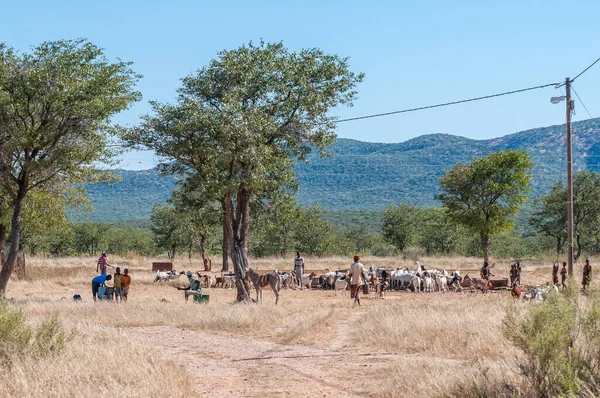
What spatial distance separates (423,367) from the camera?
1102cm

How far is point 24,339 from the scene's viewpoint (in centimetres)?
1212

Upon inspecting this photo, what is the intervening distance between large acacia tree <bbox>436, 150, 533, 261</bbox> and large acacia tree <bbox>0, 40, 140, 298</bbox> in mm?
30426

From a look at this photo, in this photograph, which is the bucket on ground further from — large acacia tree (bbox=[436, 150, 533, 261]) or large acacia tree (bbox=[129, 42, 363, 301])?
large acacia tree (bbox=[436, 150, 533, 261])

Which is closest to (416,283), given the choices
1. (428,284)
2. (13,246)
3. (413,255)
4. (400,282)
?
(428,284)

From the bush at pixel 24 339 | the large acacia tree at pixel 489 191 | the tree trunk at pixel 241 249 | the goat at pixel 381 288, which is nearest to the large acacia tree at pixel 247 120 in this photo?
the tree trunk at pixel 241 249

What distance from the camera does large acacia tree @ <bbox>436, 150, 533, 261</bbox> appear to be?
4938 centimetres

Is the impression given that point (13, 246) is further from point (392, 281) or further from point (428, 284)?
point (428, 284)

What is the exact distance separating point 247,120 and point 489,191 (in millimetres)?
29553

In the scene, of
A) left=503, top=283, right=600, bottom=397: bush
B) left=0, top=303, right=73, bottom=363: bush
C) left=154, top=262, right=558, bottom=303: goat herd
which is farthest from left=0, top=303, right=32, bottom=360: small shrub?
left=154, top=262, right=558, bottom=303: goat herd

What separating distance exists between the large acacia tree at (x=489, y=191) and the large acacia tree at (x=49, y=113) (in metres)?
30.4

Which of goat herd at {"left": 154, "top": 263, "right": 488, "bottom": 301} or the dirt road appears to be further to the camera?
goat herd at {"left": 154, "top": 263, "right": 488, "bottom": 301}

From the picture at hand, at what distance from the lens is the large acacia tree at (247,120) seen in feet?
79.3

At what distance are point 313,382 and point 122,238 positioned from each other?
92618mm

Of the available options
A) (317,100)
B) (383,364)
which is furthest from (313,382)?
(317,100)
